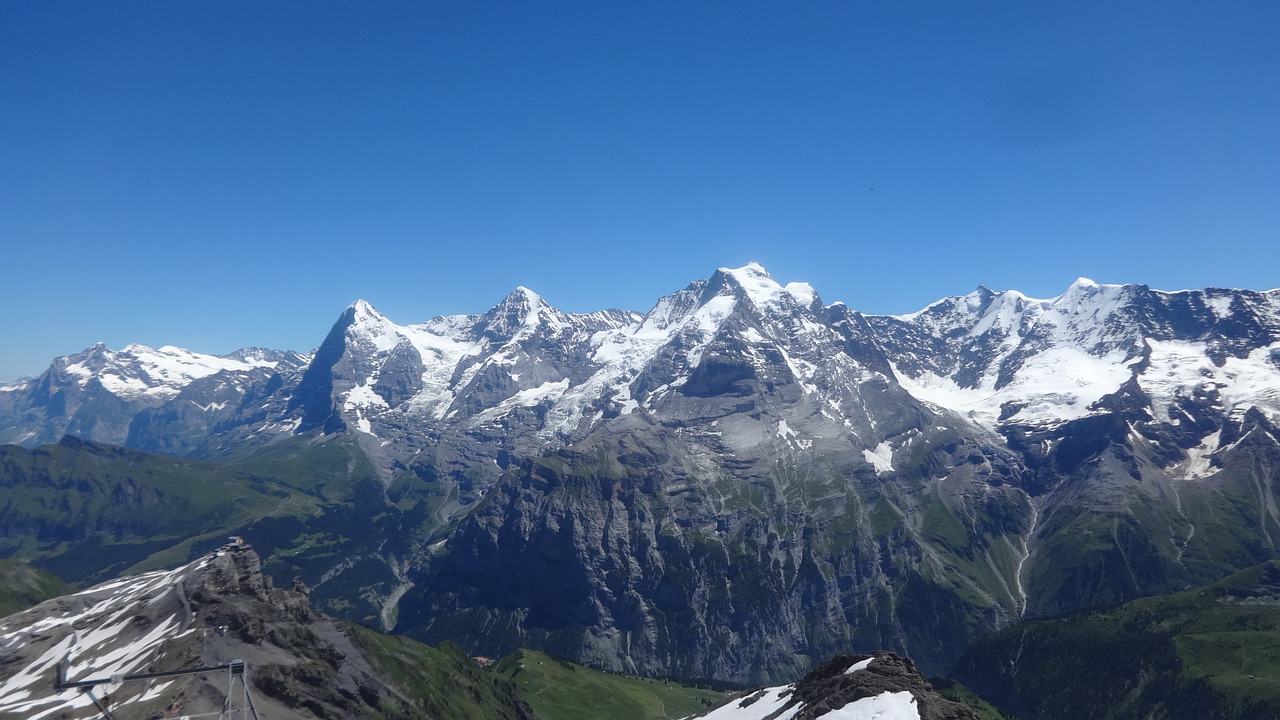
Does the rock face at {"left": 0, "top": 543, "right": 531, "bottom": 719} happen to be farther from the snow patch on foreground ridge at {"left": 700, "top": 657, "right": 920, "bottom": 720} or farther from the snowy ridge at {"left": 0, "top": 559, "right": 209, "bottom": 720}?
the snow patch on foreground ridge at {"left": 700, "top": 657, "right": 920, "bottom": 720}

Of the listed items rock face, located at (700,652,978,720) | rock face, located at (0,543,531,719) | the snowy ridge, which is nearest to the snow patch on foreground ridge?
rock face, located at (700,652,978,720)

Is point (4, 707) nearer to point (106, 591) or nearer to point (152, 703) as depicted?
point (152, 703)

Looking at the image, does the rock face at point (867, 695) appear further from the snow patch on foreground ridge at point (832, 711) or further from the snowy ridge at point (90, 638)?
the snowy ridge at point (90, 638)

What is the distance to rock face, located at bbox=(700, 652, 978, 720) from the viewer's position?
78500 mm

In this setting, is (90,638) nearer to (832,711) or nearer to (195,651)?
(195,651)

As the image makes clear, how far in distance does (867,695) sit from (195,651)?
130 m

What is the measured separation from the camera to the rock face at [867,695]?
7850 centimetres

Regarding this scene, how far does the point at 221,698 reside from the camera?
432 feet

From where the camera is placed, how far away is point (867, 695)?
84.0 m

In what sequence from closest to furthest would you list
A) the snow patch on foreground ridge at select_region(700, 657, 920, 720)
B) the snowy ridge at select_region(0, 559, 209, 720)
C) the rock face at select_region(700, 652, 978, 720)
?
the snow patch on foreground ridge at select_region(700, 657, 920, 720) → the rock face at select_region(700, 652, 978, 720) → the snowy ridge at select_region(0, 559, 209, 720)

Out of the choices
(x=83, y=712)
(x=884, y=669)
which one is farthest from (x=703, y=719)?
(x=83, y=712)

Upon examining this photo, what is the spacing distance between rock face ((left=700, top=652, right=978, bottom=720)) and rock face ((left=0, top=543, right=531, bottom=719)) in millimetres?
98028

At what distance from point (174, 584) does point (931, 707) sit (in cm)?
16308

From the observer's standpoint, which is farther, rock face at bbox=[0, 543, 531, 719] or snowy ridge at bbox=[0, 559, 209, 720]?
snowy ridge at bbox=[0, 559, 209, 720]
